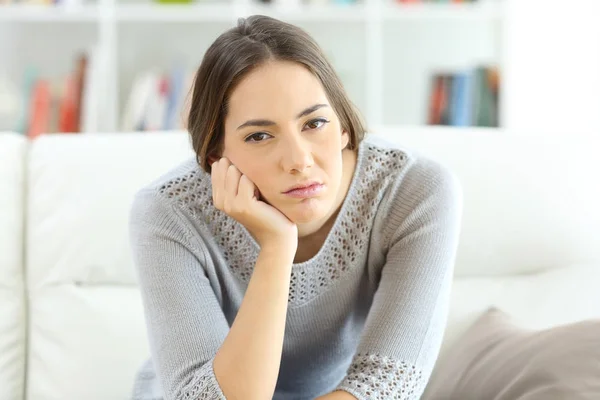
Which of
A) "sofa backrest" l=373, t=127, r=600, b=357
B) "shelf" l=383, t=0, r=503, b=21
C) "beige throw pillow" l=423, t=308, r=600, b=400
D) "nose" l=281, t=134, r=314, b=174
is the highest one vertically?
"shelf" l=383, t=0, r=503, b=21

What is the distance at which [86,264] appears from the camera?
1.73 m

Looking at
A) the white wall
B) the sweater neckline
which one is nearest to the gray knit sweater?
the sweater neckline

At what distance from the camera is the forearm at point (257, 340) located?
118 cm

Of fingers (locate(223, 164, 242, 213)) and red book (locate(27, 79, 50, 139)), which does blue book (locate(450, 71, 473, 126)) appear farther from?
fingers (locate(223, 164, 242, 213))

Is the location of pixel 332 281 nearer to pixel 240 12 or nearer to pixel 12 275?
pixel 12 275

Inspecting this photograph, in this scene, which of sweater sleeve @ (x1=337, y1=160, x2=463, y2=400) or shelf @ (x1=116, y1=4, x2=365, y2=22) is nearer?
sweater sleeve @ (x1=337, y1=160, x2=463, y2=400)

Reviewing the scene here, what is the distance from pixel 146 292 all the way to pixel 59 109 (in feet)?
6.95

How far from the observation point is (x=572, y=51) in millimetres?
3189

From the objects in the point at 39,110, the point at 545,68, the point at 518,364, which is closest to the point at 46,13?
the point at 39,110

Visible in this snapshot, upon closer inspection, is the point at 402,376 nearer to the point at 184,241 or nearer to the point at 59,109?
the point at 184,241

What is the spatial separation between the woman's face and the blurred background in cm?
199

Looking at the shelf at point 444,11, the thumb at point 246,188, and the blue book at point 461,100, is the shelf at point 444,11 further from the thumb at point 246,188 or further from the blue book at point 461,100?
the thumb at point 246,188

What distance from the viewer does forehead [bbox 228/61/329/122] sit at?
1.20 metres

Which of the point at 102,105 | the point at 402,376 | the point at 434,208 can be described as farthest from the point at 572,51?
the point at 402,376
